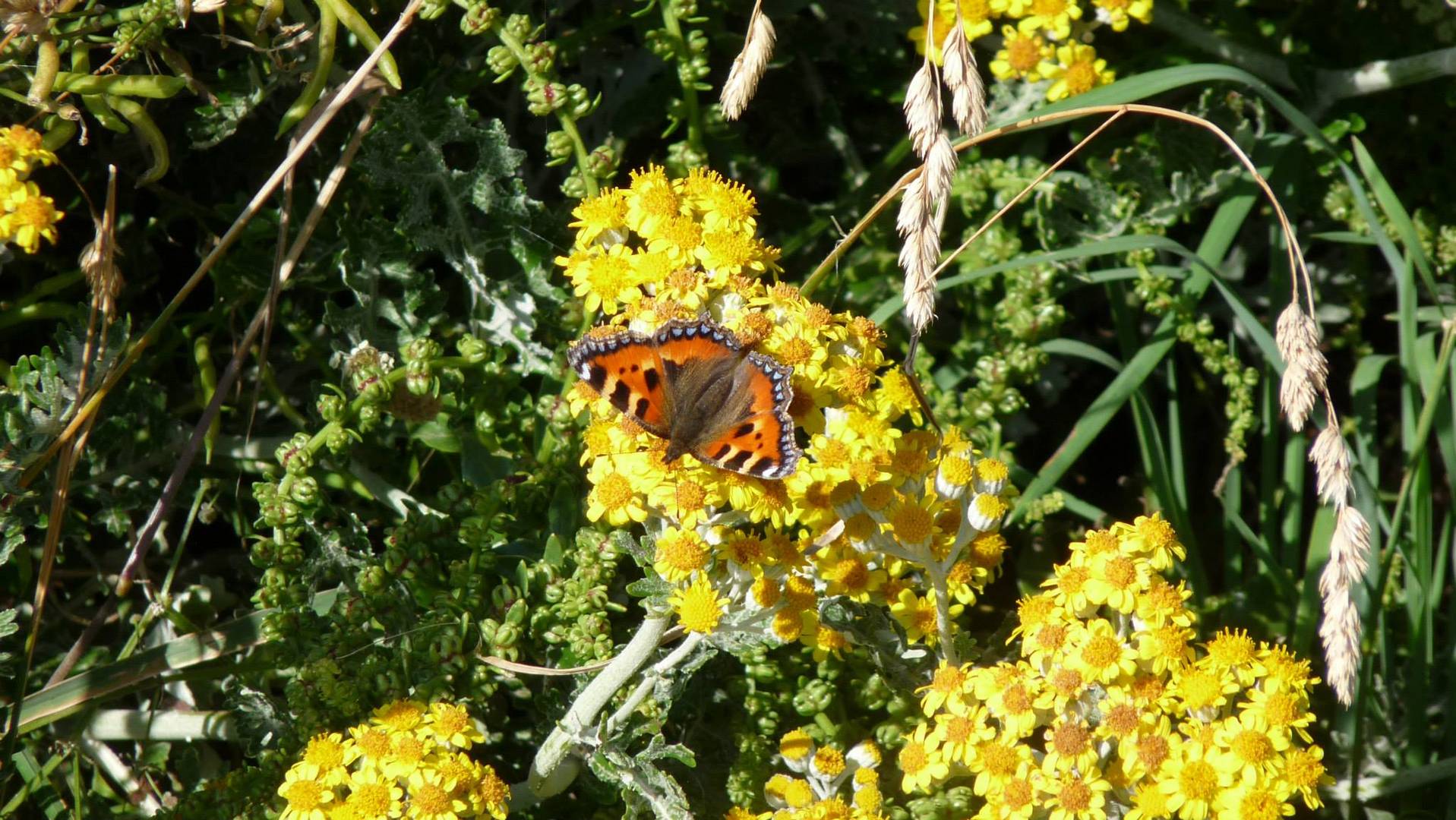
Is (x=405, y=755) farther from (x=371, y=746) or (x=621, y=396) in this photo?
(x=621, y=396)

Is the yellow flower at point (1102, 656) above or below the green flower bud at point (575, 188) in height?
below

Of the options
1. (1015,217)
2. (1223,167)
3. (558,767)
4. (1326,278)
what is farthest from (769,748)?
(1326,278)

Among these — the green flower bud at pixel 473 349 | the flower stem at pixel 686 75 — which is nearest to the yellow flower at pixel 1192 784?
the green flower bud at pixel 473 349

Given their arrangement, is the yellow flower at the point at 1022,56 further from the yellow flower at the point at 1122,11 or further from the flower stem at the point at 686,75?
the flower stem at the point at 686,75

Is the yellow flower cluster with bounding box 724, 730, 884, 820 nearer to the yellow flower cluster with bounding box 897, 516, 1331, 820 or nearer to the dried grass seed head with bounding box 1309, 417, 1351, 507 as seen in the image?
the yellow flower cluster with bounding box 897, 516, 1331, 820

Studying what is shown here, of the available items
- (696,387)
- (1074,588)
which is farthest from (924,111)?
(1074,588)

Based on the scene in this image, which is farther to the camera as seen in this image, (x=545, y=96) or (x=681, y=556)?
(x=545, y=96)

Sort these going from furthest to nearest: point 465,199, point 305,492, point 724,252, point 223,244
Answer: point 465,199 → point 223,244 → point 305,492 → point 724,252

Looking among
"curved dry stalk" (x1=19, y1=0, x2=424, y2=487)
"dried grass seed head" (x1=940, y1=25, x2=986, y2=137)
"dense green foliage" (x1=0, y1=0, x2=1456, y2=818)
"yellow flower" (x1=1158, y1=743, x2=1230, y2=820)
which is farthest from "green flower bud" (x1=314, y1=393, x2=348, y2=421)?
"yellow flower" (x1=1158, y1=743, x2=1230, y2=820)
